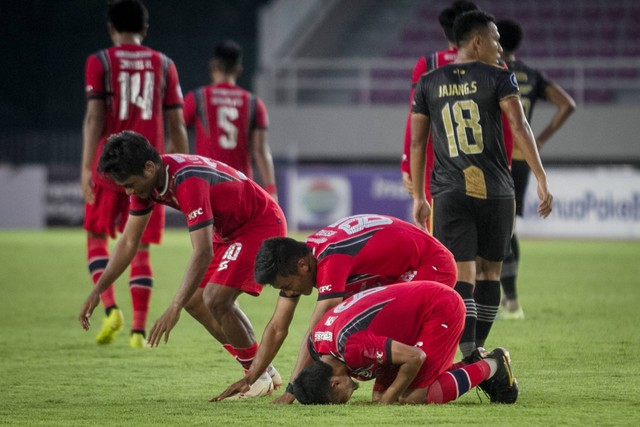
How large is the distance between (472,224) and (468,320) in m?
0.52

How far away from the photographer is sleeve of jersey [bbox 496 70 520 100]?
6160mm

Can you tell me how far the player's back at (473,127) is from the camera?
245 inches

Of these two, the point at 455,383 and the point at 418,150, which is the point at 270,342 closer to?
the point at 455,383

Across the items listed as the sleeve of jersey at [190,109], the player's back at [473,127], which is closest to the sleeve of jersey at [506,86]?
the player's back at [473,127]

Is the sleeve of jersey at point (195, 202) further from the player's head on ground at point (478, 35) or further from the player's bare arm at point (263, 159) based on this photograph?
the player's bare arm at point (263, 159)

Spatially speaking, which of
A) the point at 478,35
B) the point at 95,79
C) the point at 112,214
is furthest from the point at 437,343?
the point at 95,79

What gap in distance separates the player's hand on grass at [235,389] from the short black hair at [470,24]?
2.27 meters

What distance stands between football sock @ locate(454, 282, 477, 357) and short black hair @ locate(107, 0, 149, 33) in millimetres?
3027

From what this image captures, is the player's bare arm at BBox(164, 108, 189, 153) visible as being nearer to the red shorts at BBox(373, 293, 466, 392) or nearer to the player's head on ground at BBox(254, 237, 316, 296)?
the player's head on ground at BBox(254, 237, 316, 296)

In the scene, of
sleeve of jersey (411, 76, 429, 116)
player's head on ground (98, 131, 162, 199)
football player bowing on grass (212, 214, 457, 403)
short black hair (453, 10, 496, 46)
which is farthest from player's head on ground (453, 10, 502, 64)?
player's head on ground (98, 131, 162, 199)

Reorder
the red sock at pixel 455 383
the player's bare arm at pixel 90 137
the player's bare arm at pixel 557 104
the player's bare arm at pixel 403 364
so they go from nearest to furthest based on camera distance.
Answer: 1. the player's bare arm at pixel 403 364
2. the red sock at pixel 455 383
3. the player's bare arm at pixel 90 137
4. the player's bare arm at pixel 557 104

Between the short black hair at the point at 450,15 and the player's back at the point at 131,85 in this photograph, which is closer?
the short black hair at the point at 450,15

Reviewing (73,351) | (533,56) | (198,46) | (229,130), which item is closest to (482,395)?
(73,351)

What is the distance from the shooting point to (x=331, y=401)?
533cm
